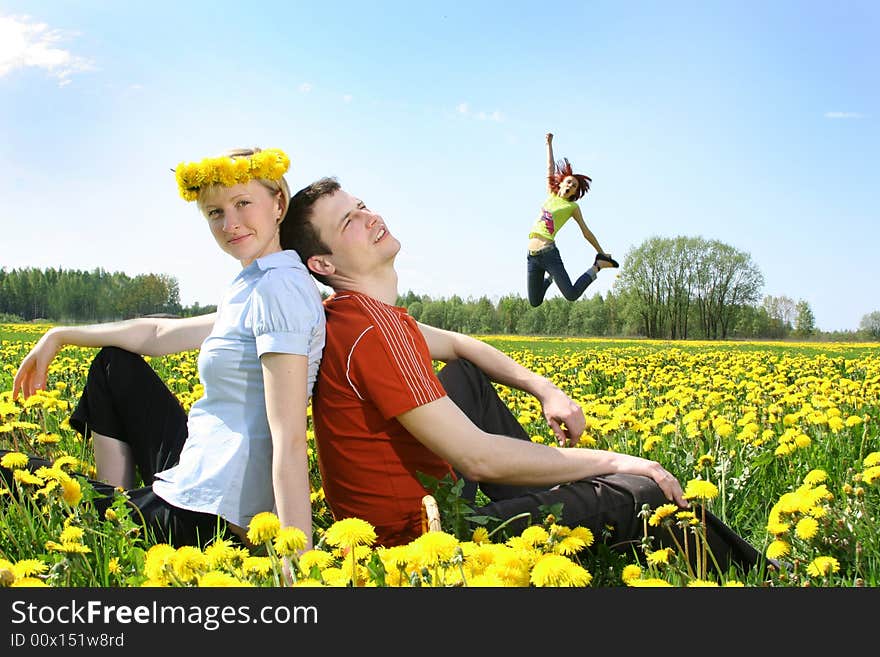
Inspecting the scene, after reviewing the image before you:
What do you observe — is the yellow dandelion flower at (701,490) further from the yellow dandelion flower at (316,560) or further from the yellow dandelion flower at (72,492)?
the yellow dandelion flower at (72,492)

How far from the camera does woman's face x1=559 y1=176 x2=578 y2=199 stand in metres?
10.0

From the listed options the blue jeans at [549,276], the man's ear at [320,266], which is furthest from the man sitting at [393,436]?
the blue jeans at [549,276]

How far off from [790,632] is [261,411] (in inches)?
56.1

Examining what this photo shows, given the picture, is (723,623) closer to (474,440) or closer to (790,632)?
(790,632)

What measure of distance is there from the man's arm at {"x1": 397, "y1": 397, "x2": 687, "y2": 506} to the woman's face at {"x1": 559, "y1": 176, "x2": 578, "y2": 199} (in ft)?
26.3

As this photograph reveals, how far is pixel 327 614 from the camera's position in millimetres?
1429

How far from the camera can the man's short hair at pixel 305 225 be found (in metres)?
2.55

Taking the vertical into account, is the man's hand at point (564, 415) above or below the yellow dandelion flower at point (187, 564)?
above

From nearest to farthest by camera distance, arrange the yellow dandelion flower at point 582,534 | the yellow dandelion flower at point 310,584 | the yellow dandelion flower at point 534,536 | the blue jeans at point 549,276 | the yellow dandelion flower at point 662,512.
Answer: the yellow dandelion flower at point 310,584 < the yellow dandelion flower at point 534,536 < the yellow dandelion flower at point 582,534 < the yellow dandelion flower at point 662,512 < the blue jeans at point 549,276

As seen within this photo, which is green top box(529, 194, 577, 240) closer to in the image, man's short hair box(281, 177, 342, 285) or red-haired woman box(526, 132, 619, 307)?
red-haired woman box(526, 132, 619, 307)

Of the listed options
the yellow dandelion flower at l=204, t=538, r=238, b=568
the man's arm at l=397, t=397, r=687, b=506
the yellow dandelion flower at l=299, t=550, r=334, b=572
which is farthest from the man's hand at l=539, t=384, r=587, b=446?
the yellow dandelion flower at l=204, t=538, r=238, b=568

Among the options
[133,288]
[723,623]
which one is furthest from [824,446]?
[133,288]

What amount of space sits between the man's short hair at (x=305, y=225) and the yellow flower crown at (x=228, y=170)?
4.4 inches

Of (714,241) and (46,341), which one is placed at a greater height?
(714,241)
